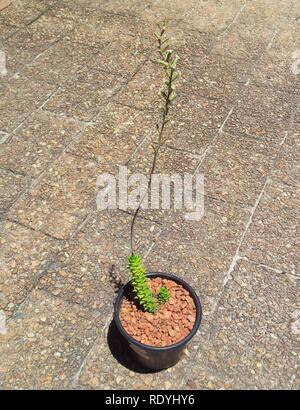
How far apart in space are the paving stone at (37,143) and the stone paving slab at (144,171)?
20 mm

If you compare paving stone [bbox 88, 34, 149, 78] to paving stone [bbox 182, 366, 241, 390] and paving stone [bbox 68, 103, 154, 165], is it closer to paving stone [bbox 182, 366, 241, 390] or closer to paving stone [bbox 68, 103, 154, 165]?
paving stone [bbox 68, 103, 154, 165]

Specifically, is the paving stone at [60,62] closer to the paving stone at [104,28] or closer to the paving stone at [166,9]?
the paving stone at [104,28]

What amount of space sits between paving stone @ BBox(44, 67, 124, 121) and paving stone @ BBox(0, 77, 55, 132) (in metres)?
0.17

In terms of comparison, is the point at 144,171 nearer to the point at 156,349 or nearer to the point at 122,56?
the point at 156,349

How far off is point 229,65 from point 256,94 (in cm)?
72

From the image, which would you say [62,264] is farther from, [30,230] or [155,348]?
[155,348]

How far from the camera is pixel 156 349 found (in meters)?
2.97

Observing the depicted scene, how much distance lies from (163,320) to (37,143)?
2.75 meters

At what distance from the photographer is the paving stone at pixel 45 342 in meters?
3.29

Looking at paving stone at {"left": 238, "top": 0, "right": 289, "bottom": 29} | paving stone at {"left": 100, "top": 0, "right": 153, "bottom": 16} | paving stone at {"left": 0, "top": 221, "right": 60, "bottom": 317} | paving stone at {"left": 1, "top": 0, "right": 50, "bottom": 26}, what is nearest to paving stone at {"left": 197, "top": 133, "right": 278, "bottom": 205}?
paving stone at {"left": 0, "top": 221, "right": 60, "bottom": 317}

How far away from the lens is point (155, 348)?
2979 mm

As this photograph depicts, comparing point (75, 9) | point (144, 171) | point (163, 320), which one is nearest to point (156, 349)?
point (163, 320)

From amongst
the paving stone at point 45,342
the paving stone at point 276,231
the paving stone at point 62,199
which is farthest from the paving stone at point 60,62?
the paving stone at point 45,342

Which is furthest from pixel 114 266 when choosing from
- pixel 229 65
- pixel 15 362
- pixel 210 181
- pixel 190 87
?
pixel 229 65
